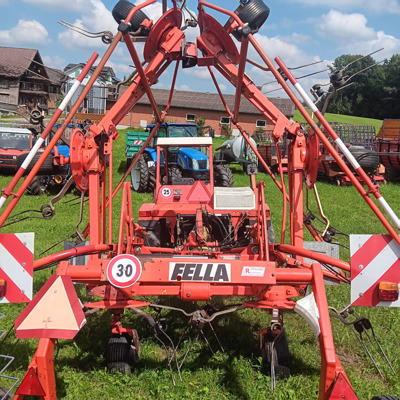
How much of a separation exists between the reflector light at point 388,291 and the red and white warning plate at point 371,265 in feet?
0.12

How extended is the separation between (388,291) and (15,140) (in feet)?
52.5

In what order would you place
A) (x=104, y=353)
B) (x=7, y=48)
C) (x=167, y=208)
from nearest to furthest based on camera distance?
(x=104, y=353) < (x=167, y=208) < (x=7, y=48)

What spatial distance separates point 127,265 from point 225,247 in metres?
2.41

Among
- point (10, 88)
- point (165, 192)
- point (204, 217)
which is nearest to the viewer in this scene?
point (204, 217)

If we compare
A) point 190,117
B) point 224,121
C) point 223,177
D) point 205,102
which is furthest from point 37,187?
point 205,102

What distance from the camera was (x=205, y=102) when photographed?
134 ft

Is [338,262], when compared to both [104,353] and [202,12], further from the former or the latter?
[202,12]

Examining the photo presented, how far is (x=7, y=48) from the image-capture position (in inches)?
1747

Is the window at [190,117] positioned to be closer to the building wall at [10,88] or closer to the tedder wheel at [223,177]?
the building wall at [10,88]

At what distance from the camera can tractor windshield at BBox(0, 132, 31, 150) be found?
16250 mm

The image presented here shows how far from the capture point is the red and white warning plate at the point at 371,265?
3246 mm

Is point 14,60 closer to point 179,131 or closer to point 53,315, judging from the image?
point 179,131

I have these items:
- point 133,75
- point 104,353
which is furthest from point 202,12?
point 104,353

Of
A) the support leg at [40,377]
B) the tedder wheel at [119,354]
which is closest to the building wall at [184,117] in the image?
the tedder wheel at [119,354]
